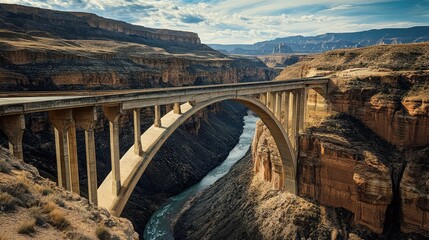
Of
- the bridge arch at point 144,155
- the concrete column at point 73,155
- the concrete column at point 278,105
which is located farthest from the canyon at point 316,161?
the bridge arch at point 144,155

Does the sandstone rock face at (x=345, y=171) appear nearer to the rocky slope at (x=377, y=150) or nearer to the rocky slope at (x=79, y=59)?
the rocky slope at (x=377, y=150)

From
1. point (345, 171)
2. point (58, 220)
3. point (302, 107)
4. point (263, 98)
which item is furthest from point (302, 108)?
point (58, 220)

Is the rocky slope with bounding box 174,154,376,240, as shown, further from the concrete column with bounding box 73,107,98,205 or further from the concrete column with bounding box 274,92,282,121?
Answer: the concrete column with bounding box 73,107,98,205

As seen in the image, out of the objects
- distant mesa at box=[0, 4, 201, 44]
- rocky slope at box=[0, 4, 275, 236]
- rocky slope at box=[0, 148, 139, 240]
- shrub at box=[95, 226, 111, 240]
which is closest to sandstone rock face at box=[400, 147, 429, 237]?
rocky slope at box=[0, 148, 139, 240]

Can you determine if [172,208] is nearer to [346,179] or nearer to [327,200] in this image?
[327,200]

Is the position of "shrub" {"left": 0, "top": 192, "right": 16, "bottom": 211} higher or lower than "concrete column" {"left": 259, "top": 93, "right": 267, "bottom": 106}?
lower

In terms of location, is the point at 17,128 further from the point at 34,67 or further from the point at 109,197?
the point at 34,67
